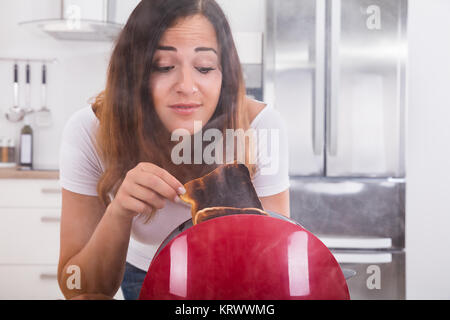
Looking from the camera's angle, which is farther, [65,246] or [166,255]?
[65,246]

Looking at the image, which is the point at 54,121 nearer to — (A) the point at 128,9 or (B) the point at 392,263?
(A) the point at 128,9

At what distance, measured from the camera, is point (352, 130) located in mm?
619

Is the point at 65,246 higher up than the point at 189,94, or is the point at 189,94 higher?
the point at 189,94

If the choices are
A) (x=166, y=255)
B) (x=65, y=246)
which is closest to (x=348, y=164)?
(x=166, y=255)

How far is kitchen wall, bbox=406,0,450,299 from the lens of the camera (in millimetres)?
616

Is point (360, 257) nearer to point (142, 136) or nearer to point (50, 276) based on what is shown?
point (142, 136)

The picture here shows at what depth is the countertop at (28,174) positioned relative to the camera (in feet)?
1.97

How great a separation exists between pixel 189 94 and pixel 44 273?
1.21ft

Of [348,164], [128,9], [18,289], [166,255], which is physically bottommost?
[18,289]

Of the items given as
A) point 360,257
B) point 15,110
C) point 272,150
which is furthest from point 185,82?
point 360,257

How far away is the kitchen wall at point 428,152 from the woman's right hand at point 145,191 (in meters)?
0.38

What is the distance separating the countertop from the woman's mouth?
21 cm

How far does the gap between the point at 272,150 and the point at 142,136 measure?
0.21 metres

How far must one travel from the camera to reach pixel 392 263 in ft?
2.07
